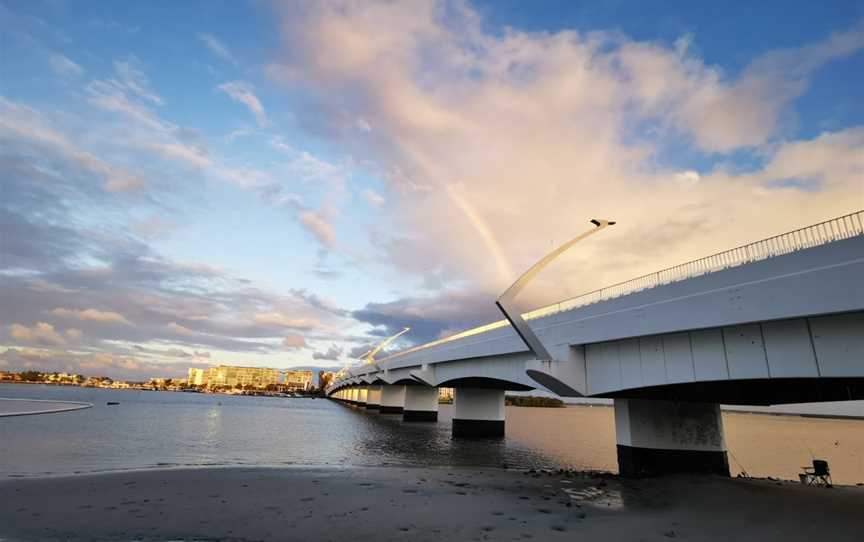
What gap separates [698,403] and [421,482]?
1612cm

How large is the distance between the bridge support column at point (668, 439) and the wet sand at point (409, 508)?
208 centimetres

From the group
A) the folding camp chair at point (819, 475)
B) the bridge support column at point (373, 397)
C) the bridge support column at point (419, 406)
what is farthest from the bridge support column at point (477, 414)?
the bridge support column at point (373, 397)

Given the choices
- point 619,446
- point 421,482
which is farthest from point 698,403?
point 421,482

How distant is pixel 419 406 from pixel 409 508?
64.1 meters

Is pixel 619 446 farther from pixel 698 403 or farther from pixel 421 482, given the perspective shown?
pixel 421 482

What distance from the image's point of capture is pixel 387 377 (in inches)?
2761

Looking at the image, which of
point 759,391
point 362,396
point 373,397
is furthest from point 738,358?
point 362,396

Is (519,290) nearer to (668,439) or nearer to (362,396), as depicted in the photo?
(668,439)

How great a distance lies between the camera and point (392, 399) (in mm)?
95500

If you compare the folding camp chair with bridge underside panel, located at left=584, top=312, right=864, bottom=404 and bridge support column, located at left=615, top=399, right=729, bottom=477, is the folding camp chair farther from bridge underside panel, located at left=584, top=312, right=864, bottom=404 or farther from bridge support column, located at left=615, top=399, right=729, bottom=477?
bridge support column, located at left=615, top=399, right=729, bottom=477

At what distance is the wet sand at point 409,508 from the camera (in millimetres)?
12266

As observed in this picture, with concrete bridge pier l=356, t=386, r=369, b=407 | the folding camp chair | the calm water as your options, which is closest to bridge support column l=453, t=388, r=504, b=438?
the calm water

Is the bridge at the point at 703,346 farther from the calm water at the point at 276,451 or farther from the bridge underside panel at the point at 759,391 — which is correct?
the calm water at the point at 276,451

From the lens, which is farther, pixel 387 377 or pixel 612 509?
pixel 387 377
